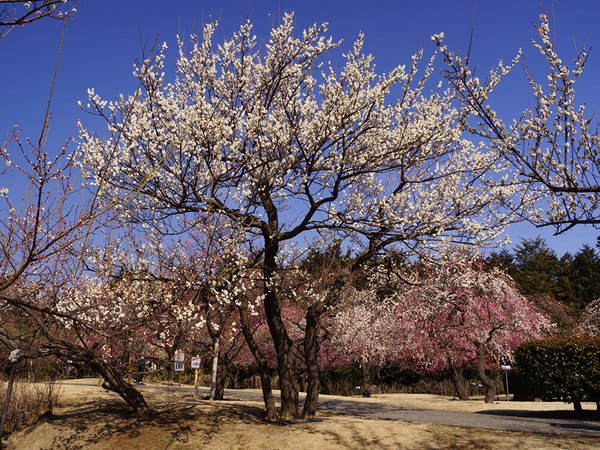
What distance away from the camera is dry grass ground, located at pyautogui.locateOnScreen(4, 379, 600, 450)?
10016 millimetres

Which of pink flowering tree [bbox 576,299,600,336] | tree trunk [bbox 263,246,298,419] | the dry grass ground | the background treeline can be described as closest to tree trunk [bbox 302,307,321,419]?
tree trunk [bbox 263,246,298,419]

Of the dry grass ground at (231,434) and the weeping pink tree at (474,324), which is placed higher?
the weeping pink tree at (474,324)

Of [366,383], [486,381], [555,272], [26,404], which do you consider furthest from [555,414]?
[555,272]

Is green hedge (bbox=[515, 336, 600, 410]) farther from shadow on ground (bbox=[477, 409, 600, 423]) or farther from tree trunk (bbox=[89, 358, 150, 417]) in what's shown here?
tree trunk (bbox=[89, 358, 150, 417])

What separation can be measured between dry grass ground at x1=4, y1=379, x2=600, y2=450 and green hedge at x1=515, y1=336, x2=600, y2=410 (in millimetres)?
5760

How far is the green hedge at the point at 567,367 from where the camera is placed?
48.7 feet

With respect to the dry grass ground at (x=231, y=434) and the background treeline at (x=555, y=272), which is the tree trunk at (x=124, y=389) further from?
the background treeline at (x=555, y=272)

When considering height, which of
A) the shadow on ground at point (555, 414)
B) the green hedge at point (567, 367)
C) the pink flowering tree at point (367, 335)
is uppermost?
the pink flowering tree at point (367, 335)

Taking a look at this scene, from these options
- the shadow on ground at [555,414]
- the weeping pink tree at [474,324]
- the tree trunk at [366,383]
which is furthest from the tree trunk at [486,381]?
the tree trunk at [366,383]

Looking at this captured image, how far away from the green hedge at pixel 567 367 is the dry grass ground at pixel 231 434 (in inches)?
227

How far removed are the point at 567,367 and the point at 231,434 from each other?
11.1m

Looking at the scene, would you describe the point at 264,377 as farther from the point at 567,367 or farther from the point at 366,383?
the point at 366,383

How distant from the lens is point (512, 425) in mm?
12531

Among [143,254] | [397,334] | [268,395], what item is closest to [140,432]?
[268,395]
